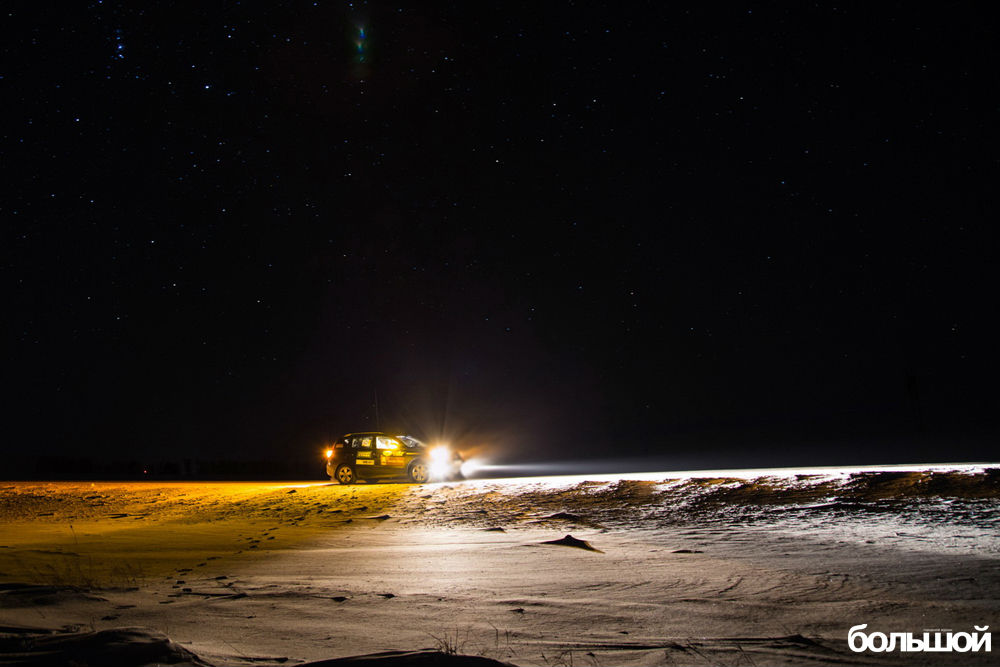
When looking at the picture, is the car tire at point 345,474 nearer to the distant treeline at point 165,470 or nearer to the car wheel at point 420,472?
the car wheel at point 420,472

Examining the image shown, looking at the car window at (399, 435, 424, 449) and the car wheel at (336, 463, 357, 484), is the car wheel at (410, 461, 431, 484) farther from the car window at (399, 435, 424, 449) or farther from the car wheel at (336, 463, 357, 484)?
the car wheel at (336, 463, 357, 484)

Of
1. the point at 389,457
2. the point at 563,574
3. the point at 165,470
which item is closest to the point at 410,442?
the point at 389,457

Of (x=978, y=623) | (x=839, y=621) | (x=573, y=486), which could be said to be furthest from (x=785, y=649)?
(x=573, y=486)

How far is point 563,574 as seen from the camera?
241 inches

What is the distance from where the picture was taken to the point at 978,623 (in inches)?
163

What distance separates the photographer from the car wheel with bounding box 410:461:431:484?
1894cm

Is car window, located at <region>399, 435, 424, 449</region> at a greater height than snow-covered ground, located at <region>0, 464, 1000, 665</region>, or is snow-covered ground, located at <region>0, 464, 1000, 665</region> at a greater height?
car window, located at <region>399, 435, 424, 449</region>

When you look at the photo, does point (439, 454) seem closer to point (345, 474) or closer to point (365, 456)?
point (365, 456)

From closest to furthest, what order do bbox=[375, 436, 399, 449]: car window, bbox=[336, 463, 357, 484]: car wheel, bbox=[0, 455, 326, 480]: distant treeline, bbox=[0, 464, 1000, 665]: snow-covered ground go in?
bbox=[0, 464, 1000, 665]: snow-covered ground
bbox=[336, 463, 357, 484]: car wheel
bbox=[375, 436, 399, 449]: car window
bbox=[0, 455, 326, 480]: distant treeline

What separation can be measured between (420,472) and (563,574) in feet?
43.6

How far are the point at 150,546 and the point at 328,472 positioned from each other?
10631 millimetres

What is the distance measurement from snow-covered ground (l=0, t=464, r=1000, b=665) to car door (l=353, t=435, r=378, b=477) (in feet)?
21.4


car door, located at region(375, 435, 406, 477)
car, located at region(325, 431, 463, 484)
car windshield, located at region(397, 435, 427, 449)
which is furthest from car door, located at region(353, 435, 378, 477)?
car windshield, located at region(397, 435, 427, 449)

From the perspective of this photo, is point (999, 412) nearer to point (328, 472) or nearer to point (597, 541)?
point (328, 472)
